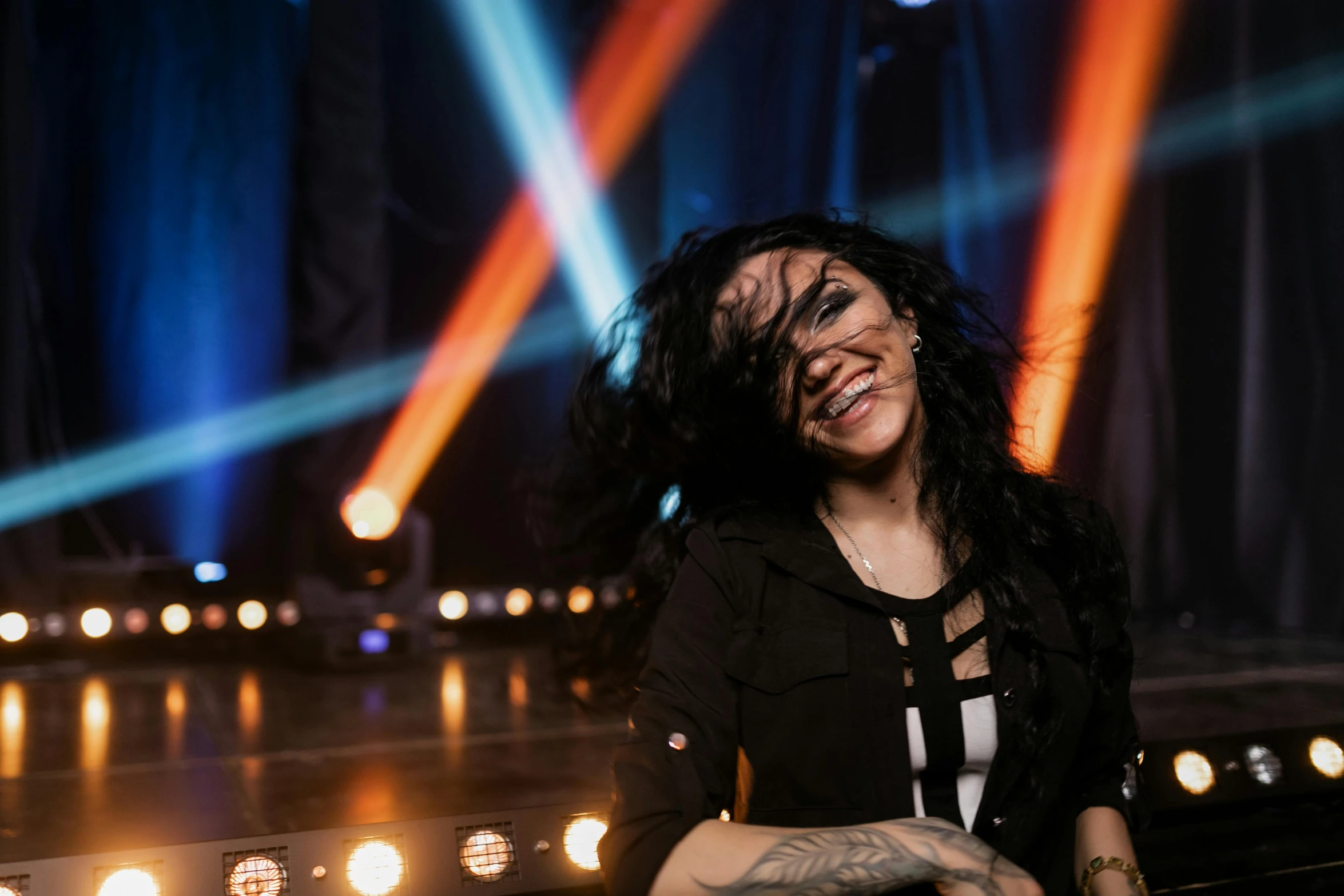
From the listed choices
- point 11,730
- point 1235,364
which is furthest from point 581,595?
point 1235,364

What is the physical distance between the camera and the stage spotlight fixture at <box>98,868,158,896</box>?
1069mm

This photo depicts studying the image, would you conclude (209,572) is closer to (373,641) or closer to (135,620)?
(135,620)

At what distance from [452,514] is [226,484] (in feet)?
2.36

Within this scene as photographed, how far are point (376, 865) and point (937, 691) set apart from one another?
2.09 ft

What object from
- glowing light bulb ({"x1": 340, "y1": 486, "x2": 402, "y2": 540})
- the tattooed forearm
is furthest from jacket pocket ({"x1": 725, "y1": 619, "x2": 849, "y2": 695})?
glowing light bulb ({"x1": 340, "y1": 486, "x2": 402, "y2": 540})

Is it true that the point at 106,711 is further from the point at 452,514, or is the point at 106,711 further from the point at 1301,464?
the point at 1301,464

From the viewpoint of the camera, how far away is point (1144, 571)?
135 inches

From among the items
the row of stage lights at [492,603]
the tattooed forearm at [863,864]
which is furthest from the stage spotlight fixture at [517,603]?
the tattooed forearm at [863,864]

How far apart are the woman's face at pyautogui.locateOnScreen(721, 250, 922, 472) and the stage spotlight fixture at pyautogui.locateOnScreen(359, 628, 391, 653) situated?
2068mm

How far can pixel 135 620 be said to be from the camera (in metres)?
2.96

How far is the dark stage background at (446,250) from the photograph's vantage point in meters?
2.93

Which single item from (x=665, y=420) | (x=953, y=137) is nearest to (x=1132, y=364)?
(x=953, y=137)

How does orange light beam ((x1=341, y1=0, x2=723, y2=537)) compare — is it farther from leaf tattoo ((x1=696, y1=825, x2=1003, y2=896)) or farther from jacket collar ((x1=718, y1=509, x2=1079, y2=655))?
leaf tattoo ((x1=696, y1=825, x2=1003, y2=896))

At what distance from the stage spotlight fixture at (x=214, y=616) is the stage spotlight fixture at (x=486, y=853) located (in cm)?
211
